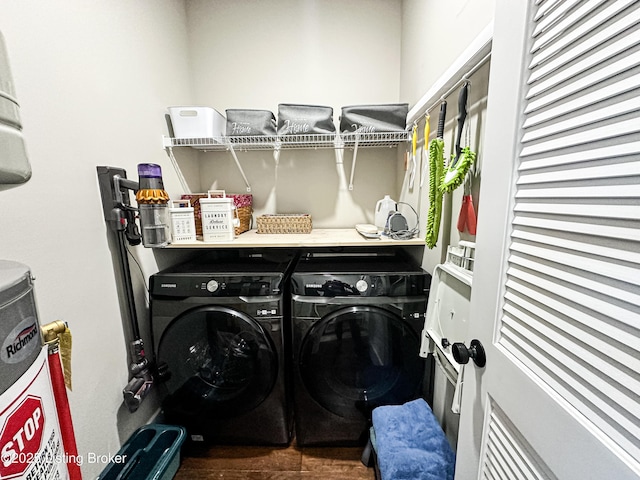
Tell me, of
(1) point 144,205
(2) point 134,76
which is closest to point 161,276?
(1) point 144,205

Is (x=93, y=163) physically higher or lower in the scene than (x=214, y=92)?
lower

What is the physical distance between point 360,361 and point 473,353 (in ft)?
2.47

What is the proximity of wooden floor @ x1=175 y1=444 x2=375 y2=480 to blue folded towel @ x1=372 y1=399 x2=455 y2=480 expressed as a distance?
433 millimetres

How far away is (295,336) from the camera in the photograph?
138 centimetres

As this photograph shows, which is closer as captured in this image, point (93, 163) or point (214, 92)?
point (93, 163)

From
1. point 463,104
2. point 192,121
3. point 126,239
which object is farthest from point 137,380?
point 463,104

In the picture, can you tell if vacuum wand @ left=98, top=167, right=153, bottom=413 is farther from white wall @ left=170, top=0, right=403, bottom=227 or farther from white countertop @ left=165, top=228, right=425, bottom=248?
white wall @ left=170, top=0, right=403, bottom=227

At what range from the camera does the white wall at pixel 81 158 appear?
903 millimetres

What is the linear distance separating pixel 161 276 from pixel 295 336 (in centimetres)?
76

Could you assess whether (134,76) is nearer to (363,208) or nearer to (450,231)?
(363,208)

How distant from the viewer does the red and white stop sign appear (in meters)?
0.44

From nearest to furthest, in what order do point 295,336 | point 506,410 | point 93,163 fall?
1. point 506,410
2. point 93,163
3. point 295,336

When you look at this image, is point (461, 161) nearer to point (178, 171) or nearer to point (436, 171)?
point (436, 171)

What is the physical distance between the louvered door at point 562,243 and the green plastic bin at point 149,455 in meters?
1.35
